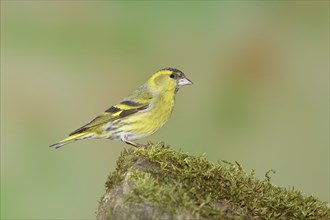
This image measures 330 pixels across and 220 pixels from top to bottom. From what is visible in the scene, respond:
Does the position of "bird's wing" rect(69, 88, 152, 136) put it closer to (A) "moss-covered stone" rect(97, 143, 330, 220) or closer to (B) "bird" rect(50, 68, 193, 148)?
(B) "bird" rect(50, 68, 193, 148)

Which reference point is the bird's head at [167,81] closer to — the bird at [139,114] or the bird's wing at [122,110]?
the bird at [139,114]

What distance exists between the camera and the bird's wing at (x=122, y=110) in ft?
25.4

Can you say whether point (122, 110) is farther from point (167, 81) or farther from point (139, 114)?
point (167, 81)

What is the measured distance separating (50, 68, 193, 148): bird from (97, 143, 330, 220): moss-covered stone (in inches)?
76.8

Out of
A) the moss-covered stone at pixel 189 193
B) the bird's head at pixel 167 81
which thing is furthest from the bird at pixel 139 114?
the moss-covered stone at pixel 189 193

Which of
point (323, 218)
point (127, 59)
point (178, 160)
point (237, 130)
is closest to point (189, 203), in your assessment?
point (178, 160)

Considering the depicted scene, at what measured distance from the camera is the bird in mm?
7648

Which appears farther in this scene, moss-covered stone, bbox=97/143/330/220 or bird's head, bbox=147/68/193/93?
bird's head, bbox=147/68/193/93

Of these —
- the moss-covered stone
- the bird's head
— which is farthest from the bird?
the moss-covered stone

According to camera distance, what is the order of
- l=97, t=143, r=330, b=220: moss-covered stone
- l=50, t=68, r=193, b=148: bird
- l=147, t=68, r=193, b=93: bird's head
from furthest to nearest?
l=147, t=68, r=193, b=93: bird's head
l=50, t=68, r=193, b=148: bird
l=97, t=143, r=330, b=220: moss-covered stone

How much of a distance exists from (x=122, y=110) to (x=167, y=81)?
25.3 inches

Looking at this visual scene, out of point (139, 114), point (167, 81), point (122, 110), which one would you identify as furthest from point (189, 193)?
point (167, 81)

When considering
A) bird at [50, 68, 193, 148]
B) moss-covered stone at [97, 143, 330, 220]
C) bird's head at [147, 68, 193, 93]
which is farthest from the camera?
bird's head at [147, 68, 193, 93]

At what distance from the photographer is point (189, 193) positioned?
195 inches
